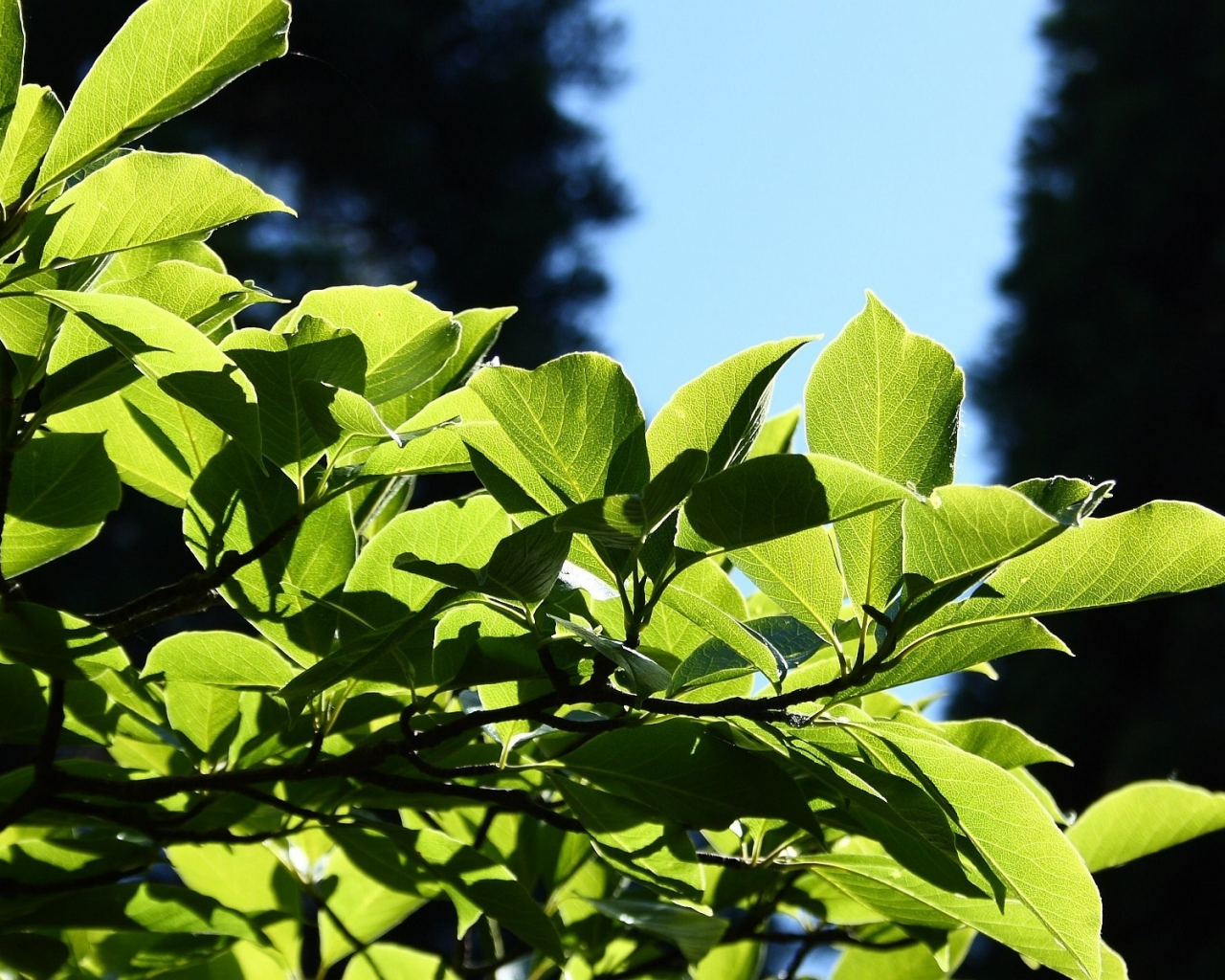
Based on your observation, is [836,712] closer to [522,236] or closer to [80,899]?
[80,899]

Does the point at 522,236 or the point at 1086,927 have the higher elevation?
the point at 522,236

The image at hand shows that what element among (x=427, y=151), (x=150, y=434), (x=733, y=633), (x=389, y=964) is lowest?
(x=389, y=964)

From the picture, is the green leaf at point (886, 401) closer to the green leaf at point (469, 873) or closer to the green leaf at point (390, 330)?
the green leaf at point (390, 330)

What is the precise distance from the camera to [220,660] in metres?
0.45

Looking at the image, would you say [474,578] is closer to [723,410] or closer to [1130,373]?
[723,410]

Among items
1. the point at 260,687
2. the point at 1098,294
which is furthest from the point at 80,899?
the point at 1098,294

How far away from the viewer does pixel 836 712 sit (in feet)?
1.34

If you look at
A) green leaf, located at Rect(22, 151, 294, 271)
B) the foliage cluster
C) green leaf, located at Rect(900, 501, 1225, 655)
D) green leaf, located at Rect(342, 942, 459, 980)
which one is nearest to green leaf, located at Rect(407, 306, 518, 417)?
the foliage cluster

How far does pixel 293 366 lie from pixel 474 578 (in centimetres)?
11

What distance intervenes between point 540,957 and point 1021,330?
9.53 metres

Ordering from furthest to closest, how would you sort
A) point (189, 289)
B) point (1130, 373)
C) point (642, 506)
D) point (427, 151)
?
point (427, 151), point (1130, 373), point (189, 289), point (642, 506)

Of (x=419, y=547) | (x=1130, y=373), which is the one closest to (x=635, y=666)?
(x=419, y=547)

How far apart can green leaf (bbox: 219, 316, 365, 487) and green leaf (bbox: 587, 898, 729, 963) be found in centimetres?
26

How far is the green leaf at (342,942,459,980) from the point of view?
66cm
